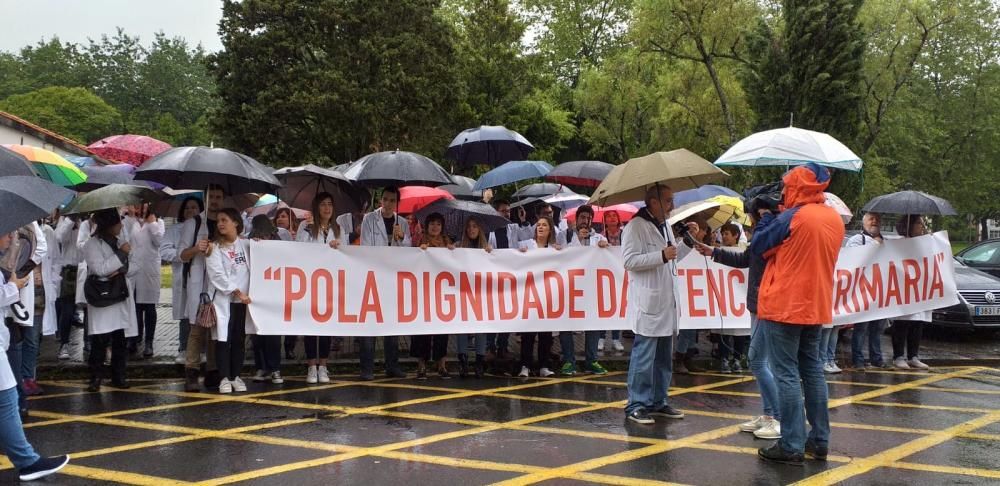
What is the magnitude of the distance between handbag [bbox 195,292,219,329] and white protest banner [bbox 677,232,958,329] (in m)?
5.14

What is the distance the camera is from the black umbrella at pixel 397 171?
325 inches

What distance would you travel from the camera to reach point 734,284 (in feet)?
32.2

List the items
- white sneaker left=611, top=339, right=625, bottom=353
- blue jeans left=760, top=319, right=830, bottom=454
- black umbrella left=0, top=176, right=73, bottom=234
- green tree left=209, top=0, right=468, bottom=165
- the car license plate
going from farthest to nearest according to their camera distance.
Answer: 1. green tree left=209, top=0, right=468, bottom=165
2. the car license plate
3. white sneaker left=611, top=339, right=625, bottom=353
4. blue jeans left=760, top=319, right=830, bottom=454
5. black umbrella left=0, top=176, right=73, bottom=234

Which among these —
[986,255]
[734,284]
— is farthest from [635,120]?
[734,284]

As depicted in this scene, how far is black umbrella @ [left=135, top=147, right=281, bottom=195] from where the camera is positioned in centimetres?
737

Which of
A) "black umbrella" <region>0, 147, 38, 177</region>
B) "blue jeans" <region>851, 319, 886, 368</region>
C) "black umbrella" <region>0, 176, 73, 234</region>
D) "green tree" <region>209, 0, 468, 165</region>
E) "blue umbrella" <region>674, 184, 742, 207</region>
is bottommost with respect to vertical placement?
Answer: "blue jeans" <region>851, 319, 886, 368</region>

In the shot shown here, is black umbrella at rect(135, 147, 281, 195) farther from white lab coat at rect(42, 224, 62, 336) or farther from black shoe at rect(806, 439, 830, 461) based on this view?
black shoe at rect(806, 439, 830, 461)

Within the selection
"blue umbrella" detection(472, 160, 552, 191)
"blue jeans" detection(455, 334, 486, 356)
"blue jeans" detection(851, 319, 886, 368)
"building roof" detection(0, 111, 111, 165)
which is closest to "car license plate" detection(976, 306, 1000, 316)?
"blue jeans" detection(851, 319, 886, 368)

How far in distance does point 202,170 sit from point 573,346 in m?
4.53

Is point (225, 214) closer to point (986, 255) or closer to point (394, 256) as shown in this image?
point (394, 256)

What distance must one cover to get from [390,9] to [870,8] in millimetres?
17972

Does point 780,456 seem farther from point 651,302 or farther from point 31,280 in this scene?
point 31,280

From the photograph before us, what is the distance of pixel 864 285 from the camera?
10.0 m

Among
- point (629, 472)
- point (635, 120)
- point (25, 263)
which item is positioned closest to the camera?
point (629, 472)
